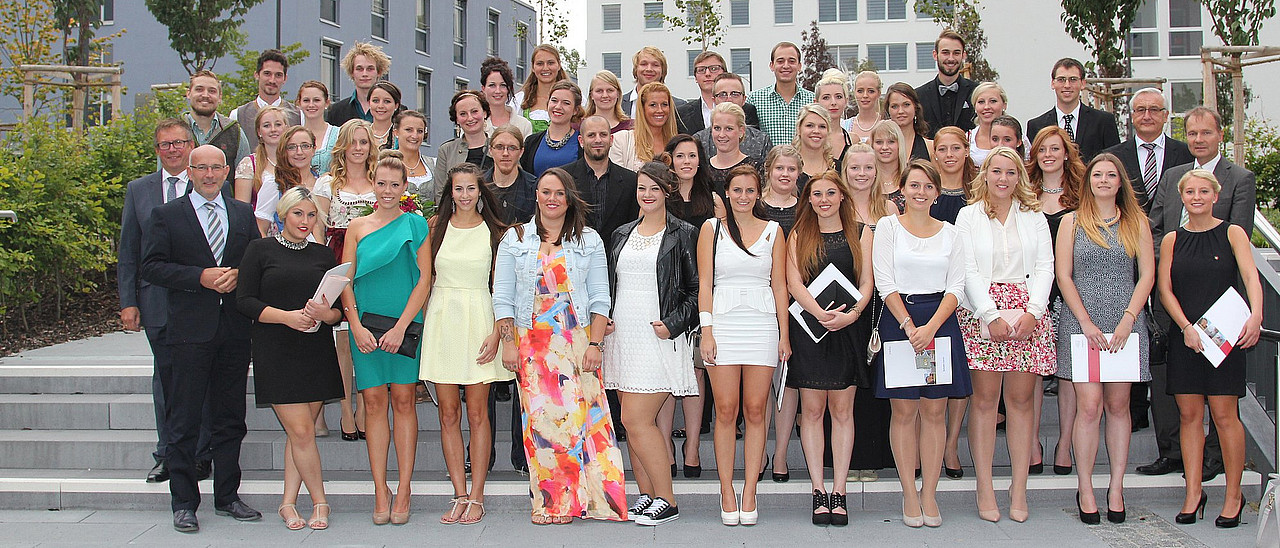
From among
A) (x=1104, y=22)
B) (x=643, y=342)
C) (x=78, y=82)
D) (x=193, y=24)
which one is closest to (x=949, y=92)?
(x=643, y=342)

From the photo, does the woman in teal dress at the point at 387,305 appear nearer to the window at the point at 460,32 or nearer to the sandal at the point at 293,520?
the sandal at the point at 293,520

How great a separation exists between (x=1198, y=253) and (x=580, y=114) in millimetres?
3798

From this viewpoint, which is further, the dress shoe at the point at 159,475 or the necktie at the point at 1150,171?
the necktie at the point at 1150,171

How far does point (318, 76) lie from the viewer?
88.8 feet

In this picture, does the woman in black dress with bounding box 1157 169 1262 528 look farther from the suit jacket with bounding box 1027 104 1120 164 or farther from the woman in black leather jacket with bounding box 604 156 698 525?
the woman in black leather jacket with bounding box 604 156 698 525

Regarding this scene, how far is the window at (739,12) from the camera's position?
49625mm

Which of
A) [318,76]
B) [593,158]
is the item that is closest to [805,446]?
[593,158]

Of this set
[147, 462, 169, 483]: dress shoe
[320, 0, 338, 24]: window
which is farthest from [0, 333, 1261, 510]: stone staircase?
[320, 0, 338, 24]: window

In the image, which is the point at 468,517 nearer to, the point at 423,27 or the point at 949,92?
the point at 949,92

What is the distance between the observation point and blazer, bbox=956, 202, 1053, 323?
545cm

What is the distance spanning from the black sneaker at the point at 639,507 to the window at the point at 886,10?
45267mm

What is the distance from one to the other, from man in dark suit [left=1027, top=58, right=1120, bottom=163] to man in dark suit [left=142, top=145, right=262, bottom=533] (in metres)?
5.29

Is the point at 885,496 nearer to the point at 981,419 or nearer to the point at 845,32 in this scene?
the point at 981,419

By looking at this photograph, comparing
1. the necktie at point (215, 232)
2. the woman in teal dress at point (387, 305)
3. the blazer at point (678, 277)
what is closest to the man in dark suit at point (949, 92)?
the blazer at point (678, 277)
